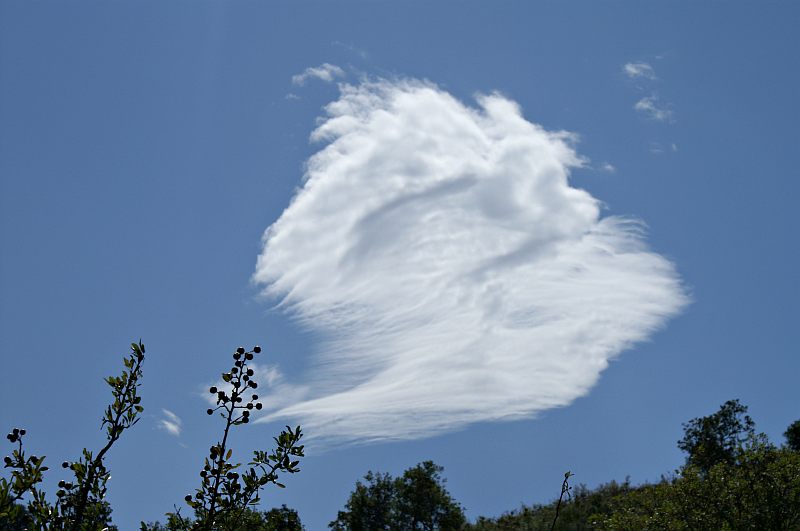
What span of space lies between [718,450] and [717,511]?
24.9 meters

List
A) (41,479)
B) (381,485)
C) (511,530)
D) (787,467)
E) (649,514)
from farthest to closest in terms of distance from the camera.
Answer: (381,485), (511,530), (649,514), (787,467), (41,479)

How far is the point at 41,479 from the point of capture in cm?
551

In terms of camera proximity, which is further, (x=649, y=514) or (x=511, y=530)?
(x=511, y=530)

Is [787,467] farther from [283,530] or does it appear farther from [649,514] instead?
[283,530]

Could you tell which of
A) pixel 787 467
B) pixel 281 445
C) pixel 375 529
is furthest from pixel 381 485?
pixel 281 445

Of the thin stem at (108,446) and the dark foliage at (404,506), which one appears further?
the dark foliage at (404,506)

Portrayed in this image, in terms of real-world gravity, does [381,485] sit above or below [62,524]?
above

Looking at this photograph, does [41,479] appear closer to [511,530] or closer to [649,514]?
[649,514]

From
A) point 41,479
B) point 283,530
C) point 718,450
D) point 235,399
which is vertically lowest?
point 283,530

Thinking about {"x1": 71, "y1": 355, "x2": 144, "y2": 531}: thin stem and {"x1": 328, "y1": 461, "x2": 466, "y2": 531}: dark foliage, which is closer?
{"x1": 71, "y1": 355, "x2": 144, "y2": 531}: thin stem

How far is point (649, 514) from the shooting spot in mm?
21406

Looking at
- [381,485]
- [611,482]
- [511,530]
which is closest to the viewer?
[511,530]

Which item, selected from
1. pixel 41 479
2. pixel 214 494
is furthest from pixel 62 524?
pixel 214 494

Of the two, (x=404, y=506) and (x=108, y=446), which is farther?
(x=404, y=506)
